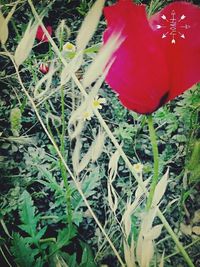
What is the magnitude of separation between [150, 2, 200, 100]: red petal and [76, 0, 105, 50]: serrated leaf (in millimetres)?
144

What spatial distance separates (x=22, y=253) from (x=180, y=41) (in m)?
0.68

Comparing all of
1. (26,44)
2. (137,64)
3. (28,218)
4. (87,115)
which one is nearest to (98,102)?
(87,115)

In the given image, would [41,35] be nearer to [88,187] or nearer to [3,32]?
[3,32]

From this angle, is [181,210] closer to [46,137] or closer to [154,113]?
[154,113]

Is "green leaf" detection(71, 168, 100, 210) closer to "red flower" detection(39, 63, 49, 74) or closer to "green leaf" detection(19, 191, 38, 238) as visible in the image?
"green leaf" detection(19, 191, 38, 238)

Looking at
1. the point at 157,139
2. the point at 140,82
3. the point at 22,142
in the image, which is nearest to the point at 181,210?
the point at 157,139

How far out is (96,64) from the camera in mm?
1021

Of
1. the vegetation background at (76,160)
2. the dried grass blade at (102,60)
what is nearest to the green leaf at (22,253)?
the vegetation background at (76,160)

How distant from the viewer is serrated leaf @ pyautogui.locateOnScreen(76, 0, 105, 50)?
3.40 ft

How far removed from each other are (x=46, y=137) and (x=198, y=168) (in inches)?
16.0

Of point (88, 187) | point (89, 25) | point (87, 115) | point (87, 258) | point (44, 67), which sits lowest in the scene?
point (87, 258)

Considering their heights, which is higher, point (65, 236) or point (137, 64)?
point (137, 64)
